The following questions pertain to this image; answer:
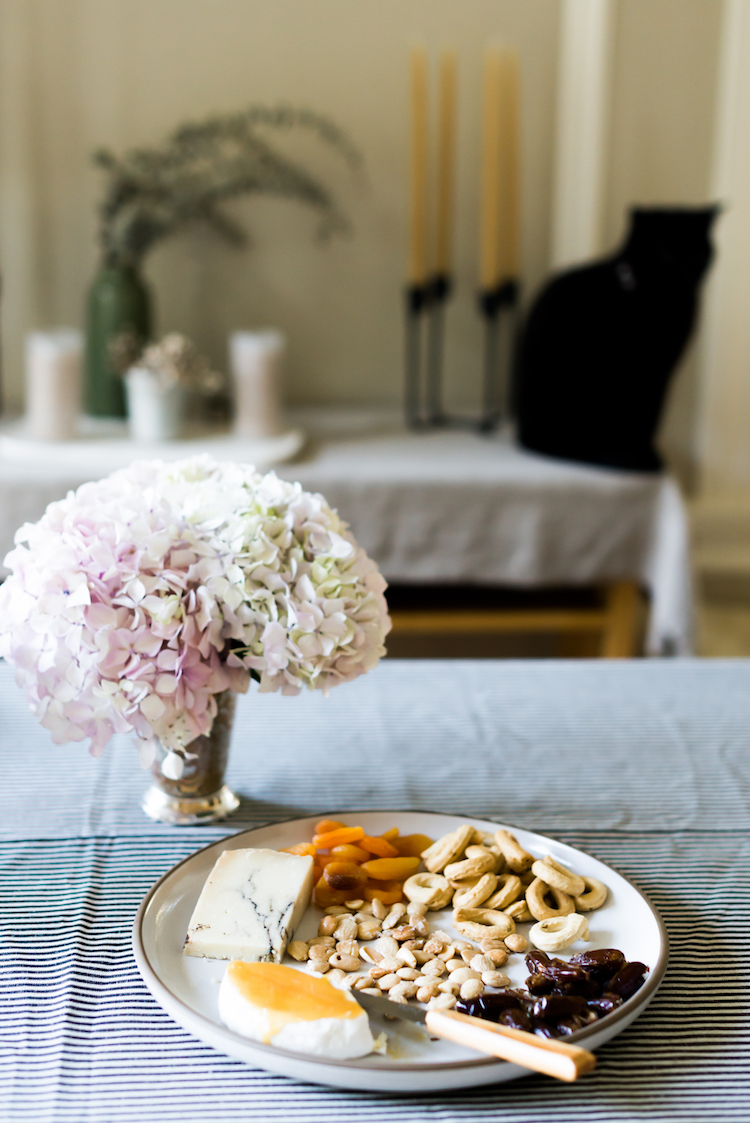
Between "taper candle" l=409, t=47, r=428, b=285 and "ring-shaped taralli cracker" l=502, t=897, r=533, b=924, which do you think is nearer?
"ring-shaped taralli cracker" l=502, t=897, r=533, b=924

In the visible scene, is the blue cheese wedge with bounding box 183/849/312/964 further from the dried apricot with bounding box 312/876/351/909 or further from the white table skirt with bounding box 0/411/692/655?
the white table skirt with bounding box 0/411/692/655

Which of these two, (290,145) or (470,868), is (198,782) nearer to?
(470,868)

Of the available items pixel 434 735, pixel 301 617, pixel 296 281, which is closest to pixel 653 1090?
pixel 301 617

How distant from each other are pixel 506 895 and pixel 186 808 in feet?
0.82

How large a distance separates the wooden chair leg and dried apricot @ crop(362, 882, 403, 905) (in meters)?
1.31

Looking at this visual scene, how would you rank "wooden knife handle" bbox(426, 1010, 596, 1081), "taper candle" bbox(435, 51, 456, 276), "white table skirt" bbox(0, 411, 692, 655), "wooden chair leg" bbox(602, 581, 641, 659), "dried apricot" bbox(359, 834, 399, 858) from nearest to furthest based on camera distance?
"wooden knife handle" bbox(426, 1010, 596, 1081) < "dried apricot" bbox(359, 834, 399, 858) < "white table skirt" bbox(0, 411, 692, 655) < "wooden chair leg" bbox(602, 581, 641, 659) < "taper candle" bbox(435, 51, 456, 276)

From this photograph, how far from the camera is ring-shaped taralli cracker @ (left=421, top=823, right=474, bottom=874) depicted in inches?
26.1

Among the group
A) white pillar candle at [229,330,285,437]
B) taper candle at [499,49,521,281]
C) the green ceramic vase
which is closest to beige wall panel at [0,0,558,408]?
taper candle at [499,49,521,281]

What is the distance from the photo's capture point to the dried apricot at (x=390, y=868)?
0.65 m

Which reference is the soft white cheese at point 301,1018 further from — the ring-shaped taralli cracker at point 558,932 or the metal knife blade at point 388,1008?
the ring-shaped taralli cracker at point 558,932

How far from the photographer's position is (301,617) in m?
0.66

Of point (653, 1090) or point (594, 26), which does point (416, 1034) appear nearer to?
point (653, 1090)

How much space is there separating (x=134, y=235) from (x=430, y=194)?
25.5 inches

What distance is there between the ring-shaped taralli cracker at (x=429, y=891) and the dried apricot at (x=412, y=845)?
0.10 ft
